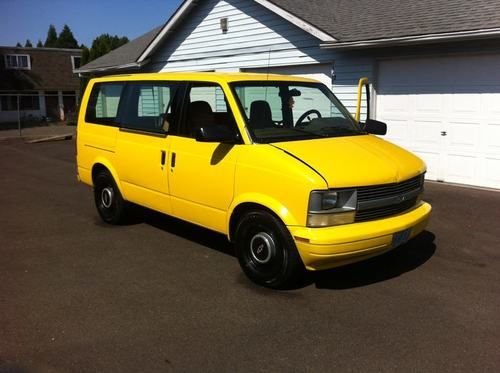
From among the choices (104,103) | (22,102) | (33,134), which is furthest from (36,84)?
(104,103)

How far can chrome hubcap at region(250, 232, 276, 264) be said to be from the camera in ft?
14.0

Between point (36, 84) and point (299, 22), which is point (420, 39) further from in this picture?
point (36, 84)

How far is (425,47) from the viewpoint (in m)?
8.96

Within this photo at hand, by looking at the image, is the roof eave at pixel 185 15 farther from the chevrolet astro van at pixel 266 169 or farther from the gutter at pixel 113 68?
the chevrolet astro van at pixel 266 169

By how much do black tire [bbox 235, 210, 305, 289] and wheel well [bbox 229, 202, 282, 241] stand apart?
0.04 metres

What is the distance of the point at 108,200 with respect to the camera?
21.2 feet

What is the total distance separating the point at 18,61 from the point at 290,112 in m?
40.4

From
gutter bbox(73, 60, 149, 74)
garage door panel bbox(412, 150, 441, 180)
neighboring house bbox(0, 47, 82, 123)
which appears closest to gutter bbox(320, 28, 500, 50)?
garage door panel bbox(412, 150, 441, 180)

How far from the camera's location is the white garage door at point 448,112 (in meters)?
8.42

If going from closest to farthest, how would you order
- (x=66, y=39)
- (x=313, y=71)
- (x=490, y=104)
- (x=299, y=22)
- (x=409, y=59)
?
1. (x=490, y=104)
2. (x=409, y=59)
3. (x=299, y=22)
4. (x=313, y=71)
5. (x=66, y=39)

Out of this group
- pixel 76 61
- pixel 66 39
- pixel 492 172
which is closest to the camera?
pixel 492 172

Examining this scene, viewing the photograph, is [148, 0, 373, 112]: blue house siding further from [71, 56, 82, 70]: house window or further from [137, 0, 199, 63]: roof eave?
[71, 56, 82, 70]: house window

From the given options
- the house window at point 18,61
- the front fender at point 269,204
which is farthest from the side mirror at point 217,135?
the house window at point 18,61

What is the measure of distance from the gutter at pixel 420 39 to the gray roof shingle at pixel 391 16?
11cm
